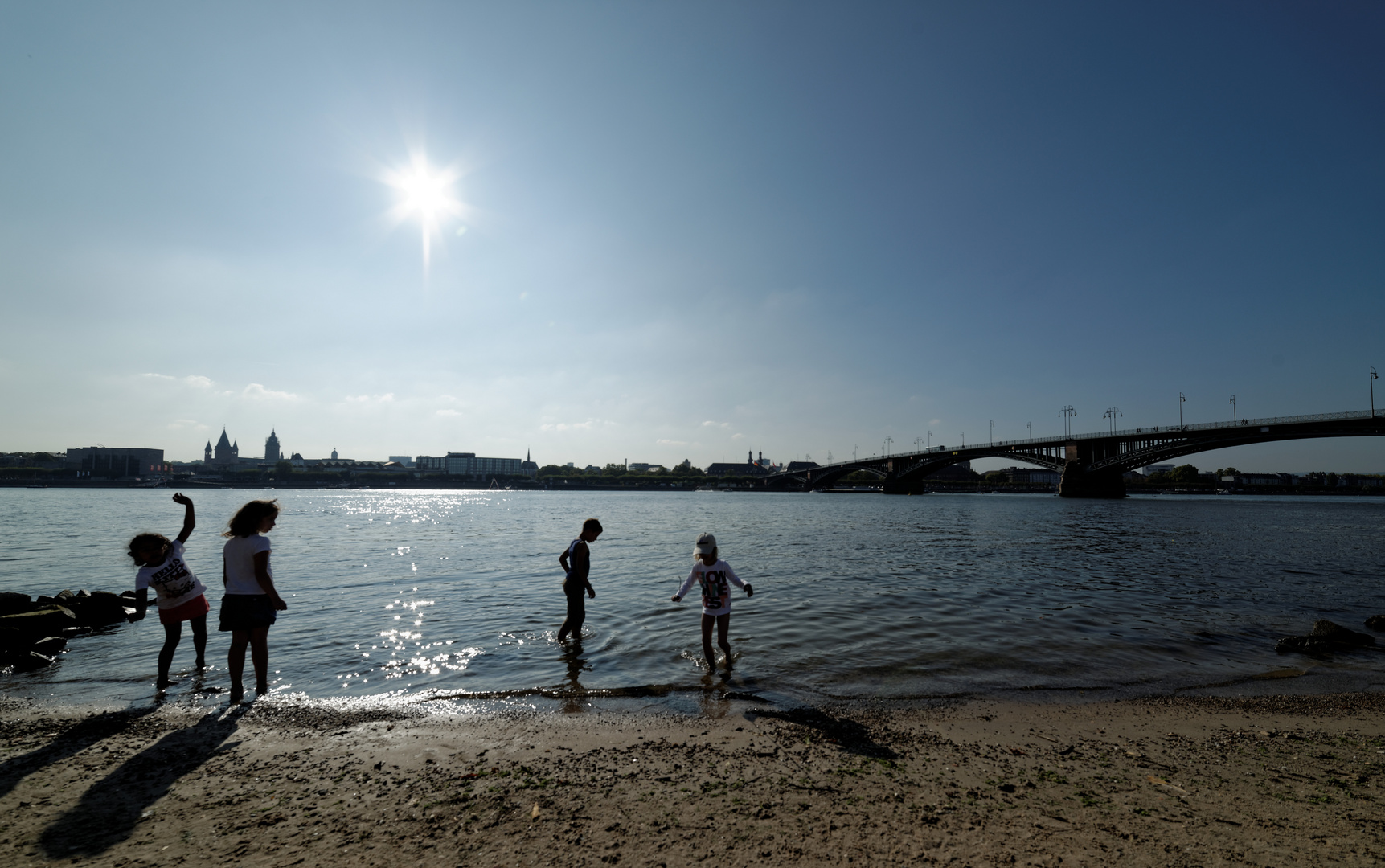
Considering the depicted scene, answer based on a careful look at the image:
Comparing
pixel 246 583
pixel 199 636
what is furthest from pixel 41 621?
pixel 246 583

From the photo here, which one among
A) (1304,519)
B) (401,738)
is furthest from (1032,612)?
(1304,519)

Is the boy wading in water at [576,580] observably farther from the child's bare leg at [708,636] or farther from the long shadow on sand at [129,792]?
the long shadow on sand at [129,792]

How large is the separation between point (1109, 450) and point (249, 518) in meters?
122

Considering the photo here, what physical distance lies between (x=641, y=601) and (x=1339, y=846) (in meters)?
12.3

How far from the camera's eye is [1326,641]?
10891mm

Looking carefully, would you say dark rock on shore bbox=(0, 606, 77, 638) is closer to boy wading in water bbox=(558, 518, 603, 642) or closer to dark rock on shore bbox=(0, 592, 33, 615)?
dark rock on shore bbox=(0, 592, 33, 615)

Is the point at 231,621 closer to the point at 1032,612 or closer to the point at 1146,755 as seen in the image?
the point at 1146,755

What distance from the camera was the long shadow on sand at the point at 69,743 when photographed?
16.8 ft

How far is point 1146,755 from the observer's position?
569 cm

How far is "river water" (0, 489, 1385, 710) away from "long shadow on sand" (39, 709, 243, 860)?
5.57ft

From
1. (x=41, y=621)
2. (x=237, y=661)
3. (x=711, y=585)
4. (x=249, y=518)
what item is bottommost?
(x=41, y=621)

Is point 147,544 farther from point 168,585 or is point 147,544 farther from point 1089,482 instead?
point 1089,482

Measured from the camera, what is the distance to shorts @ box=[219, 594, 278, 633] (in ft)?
23.1

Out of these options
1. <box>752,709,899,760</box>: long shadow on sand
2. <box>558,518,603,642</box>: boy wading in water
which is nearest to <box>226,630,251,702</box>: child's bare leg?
<box>558,518,603,642</box>: boy wading in water
